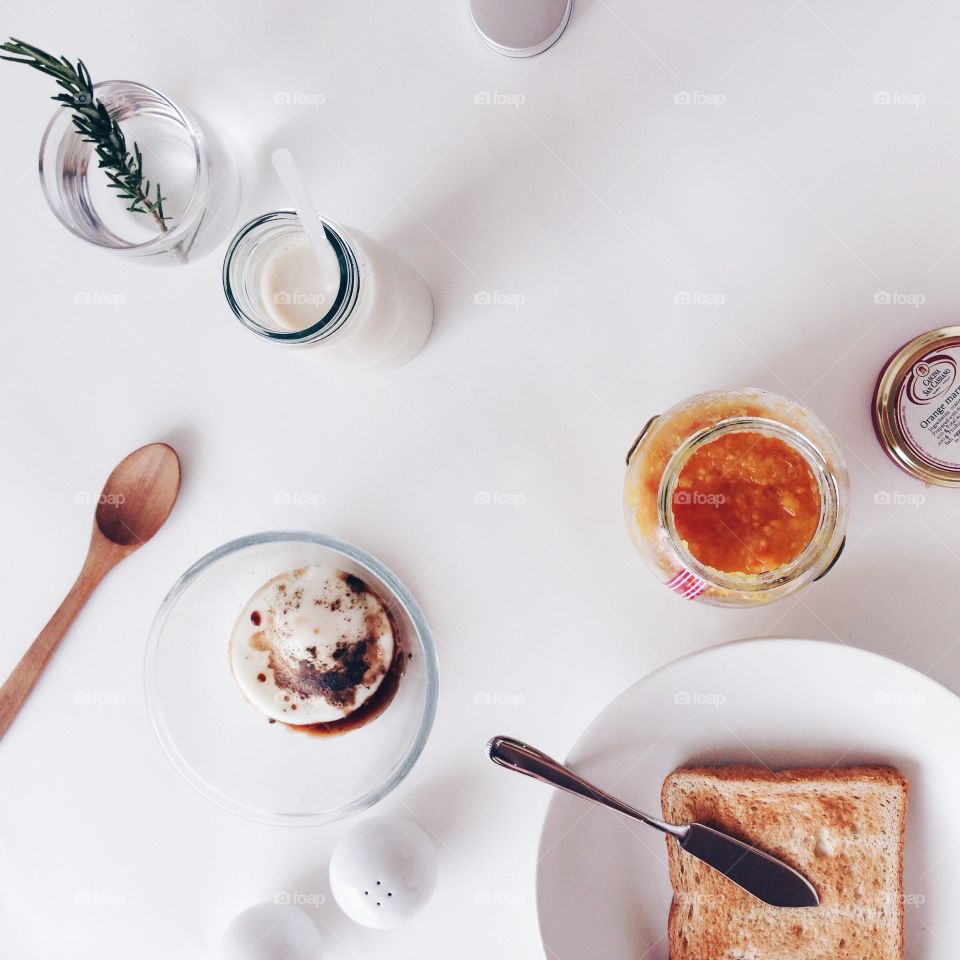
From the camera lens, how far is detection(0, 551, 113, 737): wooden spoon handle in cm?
103

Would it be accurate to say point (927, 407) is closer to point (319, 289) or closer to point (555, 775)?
point (555, 775)

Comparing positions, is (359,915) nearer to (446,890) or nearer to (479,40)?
(446,890)

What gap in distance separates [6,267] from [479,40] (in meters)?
0.70

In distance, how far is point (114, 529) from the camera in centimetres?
102

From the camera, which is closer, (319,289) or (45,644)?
(319,289)

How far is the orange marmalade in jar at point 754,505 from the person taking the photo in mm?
760

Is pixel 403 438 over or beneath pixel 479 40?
beneath

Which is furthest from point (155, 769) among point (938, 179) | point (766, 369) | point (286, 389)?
point (938, 179)

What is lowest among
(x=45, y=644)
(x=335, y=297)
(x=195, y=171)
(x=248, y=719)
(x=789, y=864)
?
(x=789, y=864)

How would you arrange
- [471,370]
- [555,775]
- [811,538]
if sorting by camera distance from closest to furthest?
→ [811,538]
[555,775]
[471,370]

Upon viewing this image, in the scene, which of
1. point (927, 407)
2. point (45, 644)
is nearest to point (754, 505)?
point (927, 407)

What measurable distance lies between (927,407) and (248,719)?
931mm

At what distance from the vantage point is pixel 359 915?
0.95 meters

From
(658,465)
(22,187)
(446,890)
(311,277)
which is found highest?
(22,187)
